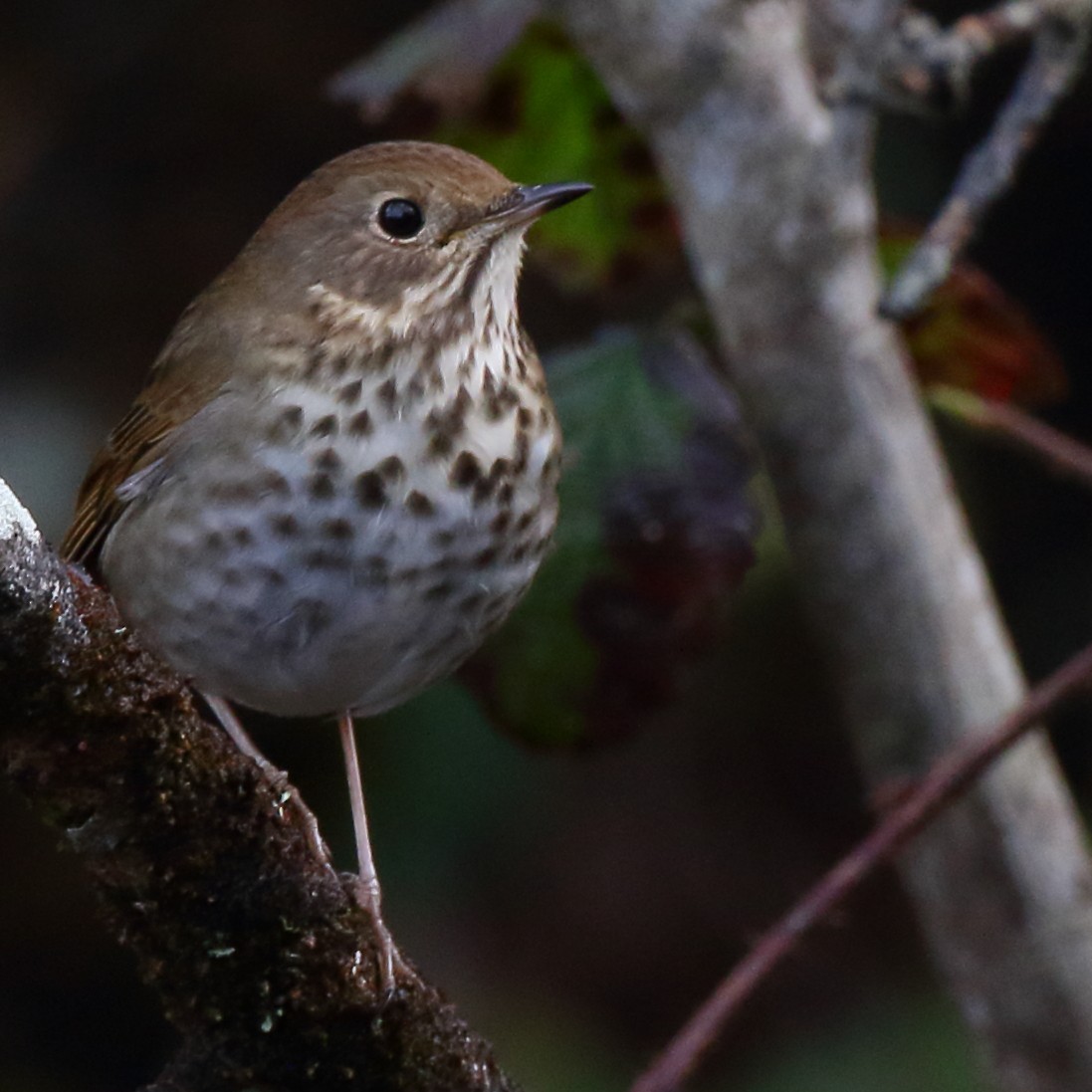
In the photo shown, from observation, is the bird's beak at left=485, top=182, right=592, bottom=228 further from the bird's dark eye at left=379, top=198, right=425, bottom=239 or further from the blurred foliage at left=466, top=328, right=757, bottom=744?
the blurred foliage at left=466, top=328, right=757, bottom=744

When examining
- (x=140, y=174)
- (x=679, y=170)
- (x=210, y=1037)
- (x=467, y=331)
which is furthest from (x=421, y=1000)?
(x=140, y=174)

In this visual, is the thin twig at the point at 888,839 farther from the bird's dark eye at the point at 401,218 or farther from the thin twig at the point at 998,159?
the bird's dark eye at the point at 401,218

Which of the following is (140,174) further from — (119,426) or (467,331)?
(467,331)

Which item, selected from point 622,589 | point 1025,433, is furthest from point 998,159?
point 622,589

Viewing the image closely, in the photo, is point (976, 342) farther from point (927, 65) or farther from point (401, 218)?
point (401, 218)

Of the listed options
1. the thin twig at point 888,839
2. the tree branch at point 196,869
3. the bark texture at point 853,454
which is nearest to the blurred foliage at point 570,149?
the bark texture at point 853,454

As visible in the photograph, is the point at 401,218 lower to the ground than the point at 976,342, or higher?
higher

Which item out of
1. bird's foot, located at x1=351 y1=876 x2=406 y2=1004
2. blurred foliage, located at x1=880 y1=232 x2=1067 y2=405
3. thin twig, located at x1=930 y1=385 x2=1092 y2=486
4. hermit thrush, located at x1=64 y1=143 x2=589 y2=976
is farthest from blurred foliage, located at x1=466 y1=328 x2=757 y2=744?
bird's foot, located at x1=351 y1=876 x2=406 y2=1004
